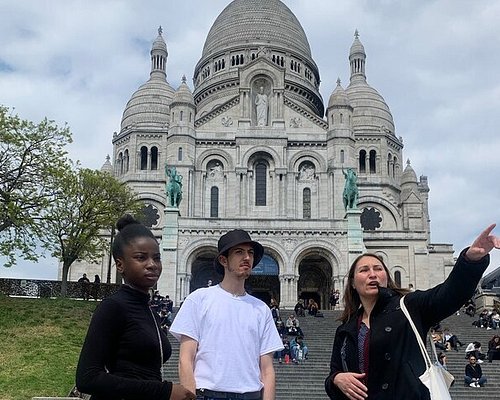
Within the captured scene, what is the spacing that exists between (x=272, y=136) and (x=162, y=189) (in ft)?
37.7

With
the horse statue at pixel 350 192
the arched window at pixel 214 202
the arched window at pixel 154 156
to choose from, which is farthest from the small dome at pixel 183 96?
the horse statue at pixel 350 192

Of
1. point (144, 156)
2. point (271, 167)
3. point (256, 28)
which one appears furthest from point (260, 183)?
point (256, 28)

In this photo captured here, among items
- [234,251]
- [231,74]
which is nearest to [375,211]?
[231,74]

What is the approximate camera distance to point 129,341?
4895 mm

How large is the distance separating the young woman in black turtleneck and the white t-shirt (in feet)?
2.04

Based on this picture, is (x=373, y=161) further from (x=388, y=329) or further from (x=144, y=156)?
(x=388, y=329)

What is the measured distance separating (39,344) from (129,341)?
64.6ft

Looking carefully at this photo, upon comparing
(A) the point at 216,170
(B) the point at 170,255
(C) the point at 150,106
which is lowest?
(B) the point at 170,255

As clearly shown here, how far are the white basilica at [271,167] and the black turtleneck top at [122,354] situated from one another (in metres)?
36.0

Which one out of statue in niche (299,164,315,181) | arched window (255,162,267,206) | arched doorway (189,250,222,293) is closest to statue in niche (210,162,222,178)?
arched window (255,162,267,206)

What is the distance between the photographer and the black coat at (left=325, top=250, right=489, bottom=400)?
5.00 metres

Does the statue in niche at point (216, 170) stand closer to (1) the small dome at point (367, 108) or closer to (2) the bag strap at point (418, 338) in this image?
(1) the small dome at point (367, 108)

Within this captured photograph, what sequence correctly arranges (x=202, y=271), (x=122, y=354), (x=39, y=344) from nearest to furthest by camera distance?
(x=122, y=354), (x=39, y=344), (x=202, y=271)

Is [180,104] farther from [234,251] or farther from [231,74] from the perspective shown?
[234,251]
